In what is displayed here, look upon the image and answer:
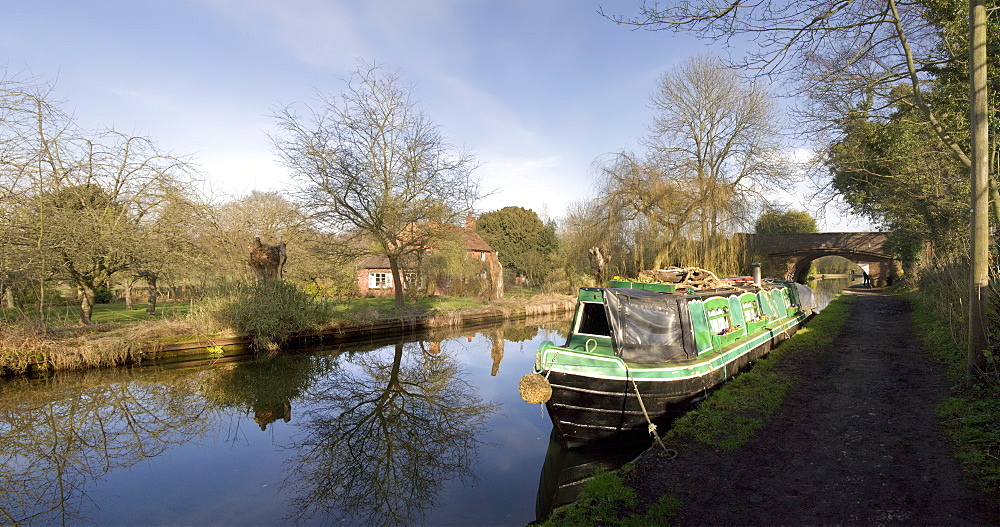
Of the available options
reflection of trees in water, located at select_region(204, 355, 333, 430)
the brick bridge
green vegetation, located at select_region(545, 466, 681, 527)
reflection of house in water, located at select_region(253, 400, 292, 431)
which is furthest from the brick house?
the brick bridge

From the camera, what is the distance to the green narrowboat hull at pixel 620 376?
19.0ft

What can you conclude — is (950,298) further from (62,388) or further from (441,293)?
(441,293)

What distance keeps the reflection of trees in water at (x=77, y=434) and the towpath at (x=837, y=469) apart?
625 cm

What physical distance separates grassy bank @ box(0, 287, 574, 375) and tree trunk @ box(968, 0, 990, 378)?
13397 mm

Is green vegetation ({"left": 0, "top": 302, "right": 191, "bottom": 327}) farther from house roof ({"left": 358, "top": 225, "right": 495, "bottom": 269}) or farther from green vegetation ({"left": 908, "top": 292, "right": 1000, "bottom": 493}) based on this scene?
green vegetation ({"left": 908, "top": 292, "right": 1000, "bottom": 493})

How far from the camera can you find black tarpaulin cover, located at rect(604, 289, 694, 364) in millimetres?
6188

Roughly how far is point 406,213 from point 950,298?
46.0ft

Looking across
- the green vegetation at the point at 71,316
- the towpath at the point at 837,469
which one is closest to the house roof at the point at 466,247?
the green vegetation at the point at 71,316

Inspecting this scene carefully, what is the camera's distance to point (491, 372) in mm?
11312

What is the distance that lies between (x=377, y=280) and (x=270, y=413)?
2333 cm

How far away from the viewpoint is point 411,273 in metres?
20.0

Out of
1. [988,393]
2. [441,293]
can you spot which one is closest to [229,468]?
[988,393]

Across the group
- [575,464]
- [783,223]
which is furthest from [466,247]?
[783,223]

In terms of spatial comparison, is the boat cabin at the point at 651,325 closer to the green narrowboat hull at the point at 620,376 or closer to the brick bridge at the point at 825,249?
the green narrowboat hull at the point at 620,376
